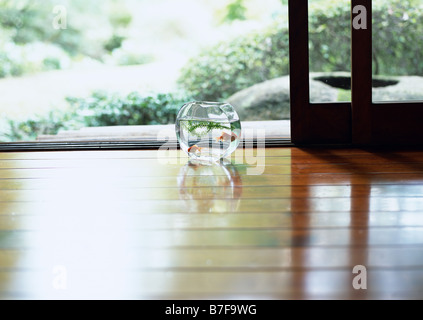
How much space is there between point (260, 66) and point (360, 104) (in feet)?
9.21

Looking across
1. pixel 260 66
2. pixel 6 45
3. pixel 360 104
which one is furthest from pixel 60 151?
pixel 6 45

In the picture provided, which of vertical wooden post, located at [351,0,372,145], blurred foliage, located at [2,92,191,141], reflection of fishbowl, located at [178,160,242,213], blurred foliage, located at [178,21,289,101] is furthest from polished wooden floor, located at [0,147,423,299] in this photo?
blurred foliage, located at [178,21,289,101]

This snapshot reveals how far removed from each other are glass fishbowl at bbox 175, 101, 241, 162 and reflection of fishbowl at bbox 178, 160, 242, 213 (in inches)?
2.5

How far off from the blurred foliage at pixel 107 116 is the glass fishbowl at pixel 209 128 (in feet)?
9.00

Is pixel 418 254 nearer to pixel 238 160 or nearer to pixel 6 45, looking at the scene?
pixel 238 160

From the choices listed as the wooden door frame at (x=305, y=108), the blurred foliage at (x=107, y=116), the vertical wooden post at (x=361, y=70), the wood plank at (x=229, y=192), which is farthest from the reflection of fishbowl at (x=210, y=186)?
the blurred foliage at (x=107, y=116)

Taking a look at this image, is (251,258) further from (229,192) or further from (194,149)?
(194,149)

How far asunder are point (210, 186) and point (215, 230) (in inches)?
17.7

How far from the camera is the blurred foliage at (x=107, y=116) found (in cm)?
460

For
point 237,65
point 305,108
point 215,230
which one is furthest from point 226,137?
point 237,65

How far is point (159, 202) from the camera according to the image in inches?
55.3

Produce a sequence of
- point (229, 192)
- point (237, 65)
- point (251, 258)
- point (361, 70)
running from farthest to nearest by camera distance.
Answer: point (237, 65) → point (361, 70) → point (229, 192) → point (251, 258)

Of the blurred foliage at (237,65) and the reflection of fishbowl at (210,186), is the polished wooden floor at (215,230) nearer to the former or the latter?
the reflection of fishbowl at (210,186)

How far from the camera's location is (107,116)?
4.64 metres
